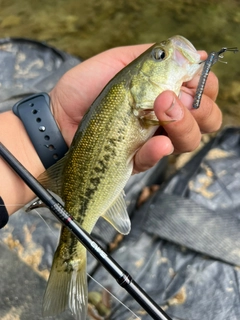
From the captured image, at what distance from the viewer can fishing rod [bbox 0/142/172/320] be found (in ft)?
4.50

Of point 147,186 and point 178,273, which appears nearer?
point 178,273

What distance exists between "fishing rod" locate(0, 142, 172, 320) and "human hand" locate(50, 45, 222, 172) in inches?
16.6

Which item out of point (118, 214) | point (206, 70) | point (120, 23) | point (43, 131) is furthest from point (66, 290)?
point (120, 23)

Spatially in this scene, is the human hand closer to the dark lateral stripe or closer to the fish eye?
the fish eye

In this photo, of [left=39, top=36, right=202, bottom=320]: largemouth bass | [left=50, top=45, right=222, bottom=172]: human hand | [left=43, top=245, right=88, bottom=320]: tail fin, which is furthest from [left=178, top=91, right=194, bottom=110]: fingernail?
[left=43, top=245, right=88, bottom=320]: tail fin

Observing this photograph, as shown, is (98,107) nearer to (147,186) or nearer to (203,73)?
(203,73)

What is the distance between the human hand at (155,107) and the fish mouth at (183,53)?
15cm

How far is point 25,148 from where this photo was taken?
2.11 metres

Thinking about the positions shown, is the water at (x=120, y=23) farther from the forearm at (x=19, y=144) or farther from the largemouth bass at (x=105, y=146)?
the largemouth bass at (x=105, y=146)

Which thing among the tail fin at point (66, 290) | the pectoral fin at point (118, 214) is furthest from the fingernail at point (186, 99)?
the tail fin at point (66, 290)

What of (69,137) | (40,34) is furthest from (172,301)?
(40,34)

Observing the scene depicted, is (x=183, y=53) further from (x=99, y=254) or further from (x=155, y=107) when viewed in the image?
(x=99, y=254)

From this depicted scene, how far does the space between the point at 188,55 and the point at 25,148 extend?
1.06m

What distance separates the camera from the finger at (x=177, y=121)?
1.47 meters
